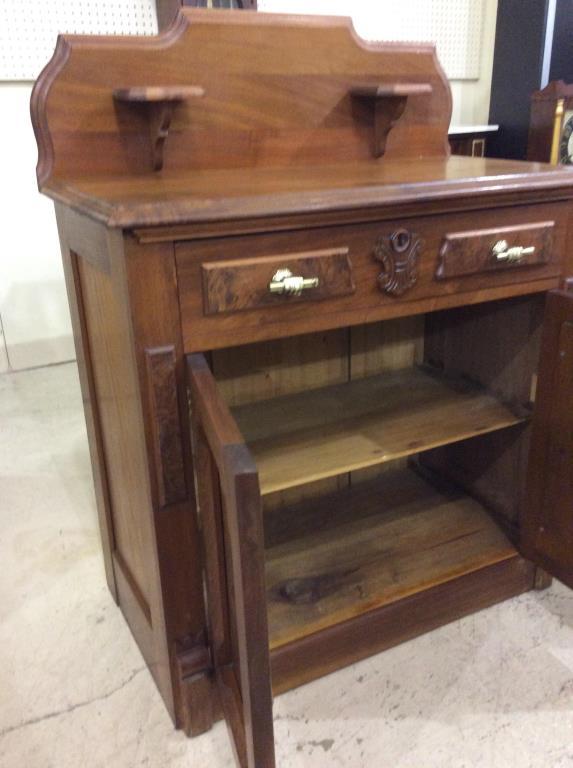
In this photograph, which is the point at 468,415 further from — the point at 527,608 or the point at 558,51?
the point at 558,51

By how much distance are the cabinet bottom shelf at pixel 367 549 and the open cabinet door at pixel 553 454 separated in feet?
0.33

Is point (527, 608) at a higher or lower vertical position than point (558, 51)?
lower

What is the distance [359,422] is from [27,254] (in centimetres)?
182

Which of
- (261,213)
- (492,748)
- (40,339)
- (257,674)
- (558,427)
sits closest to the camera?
(257,674)

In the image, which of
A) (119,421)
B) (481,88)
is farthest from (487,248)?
(481,88)

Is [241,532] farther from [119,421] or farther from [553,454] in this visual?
[553,454]

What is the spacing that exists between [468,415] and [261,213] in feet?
2.04

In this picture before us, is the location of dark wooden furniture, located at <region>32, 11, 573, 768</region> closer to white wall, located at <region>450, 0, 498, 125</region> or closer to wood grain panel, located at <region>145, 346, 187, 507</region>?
wood grain panel, located at <region>145, 346, 187, 507</region>

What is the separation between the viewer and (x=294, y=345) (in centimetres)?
134

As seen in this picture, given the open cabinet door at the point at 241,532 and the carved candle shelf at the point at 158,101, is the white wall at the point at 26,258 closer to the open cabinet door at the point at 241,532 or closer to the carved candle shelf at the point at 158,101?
the carved candle shelf at the point at 158,101

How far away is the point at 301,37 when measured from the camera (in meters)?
1.21

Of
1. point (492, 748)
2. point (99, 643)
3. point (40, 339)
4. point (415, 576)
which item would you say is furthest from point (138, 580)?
point (40, 339)

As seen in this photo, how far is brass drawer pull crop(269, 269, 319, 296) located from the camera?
878 millimetres

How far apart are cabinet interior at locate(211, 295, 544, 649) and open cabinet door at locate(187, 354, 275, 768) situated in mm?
152
